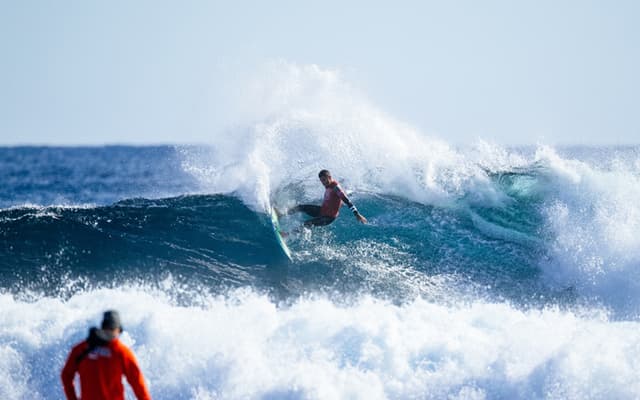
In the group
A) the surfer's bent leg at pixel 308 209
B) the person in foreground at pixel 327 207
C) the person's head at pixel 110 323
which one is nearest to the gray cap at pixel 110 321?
the person's head at pixel 110 323

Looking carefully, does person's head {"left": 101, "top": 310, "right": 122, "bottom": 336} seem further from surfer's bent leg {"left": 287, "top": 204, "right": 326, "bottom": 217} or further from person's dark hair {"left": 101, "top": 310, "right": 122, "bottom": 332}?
surfer's bent leg {"left": 287, "top": 204, "right": 326, "bottom": 217}

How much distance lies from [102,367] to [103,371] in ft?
0.11

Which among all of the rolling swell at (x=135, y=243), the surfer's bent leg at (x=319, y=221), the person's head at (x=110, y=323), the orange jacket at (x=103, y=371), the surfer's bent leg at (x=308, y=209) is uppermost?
the surfer's bent leg at (x=308, y=209)

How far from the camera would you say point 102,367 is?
17.0 feet

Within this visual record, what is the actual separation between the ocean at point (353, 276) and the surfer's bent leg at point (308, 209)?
199 mm

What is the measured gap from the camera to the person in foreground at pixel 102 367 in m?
5.15

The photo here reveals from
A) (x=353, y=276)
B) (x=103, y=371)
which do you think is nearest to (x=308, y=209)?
(x=353, y=276)

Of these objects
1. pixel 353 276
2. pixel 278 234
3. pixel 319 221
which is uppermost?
pixel 319 221

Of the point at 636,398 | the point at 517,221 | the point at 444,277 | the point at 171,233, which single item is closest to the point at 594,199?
the point at 517,221

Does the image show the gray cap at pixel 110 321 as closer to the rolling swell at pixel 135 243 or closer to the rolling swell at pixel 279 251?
the rolling swell at pixel 279 251

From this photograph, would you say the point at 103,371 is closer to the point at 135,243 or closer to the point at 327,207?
the point at 135,243

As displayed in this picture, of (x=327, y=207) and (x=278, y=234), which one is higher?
(x=327, y=207)

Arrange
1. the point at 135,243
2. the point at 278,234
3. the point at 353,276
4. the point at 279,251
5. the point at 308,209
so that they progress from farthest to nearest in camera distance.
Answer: the point at 308,209 → the point at 135,243 → the point at 278,234 → the point at 279,251 → the point at 353,276

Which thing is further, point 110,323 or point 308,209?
point 308,209
